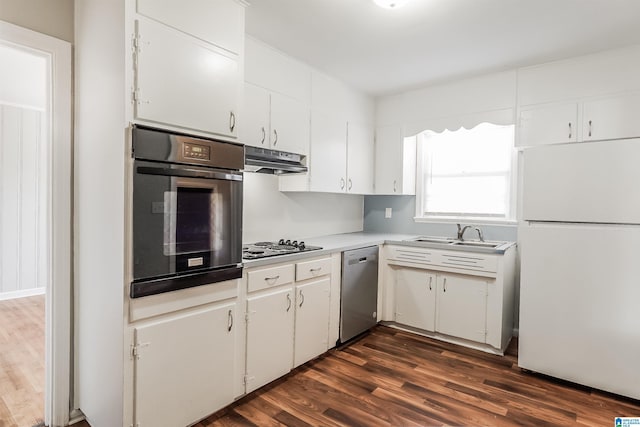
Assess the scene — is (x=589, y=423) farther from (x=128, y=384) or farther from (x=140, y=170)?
(x=140, y=170)

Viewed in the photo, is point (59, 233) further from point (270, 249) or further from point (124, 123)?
point (270, 249)

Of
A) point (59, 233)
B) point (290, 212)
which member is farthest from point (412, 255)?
point (59, 233)

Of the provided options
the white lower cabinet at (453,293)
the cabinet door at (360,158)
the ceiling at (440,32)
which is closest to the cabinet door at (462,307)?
the white lower cabinet at (453,293)

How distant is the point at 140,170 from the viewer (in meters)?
1.59

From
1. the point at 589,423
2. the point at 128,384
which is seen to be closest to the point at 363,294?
the point at 589,423

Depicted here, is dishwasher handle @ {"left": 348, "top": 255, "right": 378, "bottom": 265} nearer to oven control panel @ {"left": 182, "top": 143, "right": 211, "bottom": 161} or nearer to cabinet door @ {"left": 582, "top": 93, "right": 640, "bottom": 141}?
oven control panel @ {"left": 182, "top": 143, "right": 211, "bottom": 161}

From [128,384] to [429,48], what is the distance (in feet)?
9.78

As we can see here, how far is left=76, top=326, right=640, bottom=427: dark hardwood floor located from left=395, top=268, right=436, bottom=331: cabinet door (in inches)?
17.8

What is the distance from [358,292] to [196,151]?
198cm

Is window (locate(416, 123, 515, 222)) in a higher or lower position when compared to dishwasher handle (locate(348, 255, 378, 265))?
higher

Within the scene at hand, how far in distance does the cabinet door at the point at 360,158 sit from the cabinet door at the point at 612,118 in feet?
6.49

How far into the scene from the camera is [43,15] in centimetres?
185

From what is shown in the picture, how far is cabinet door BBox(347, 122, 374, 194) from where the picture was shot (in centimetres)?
367

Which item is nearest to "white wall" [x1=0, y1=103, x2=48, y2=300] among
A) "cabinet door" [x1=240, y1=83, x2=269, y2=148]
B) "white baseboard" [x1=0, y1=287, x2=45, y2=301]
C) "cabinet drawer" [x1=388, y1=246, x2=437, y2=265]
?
"white baseboard" [x1=0, y1=287, x2=45, y2=301]
